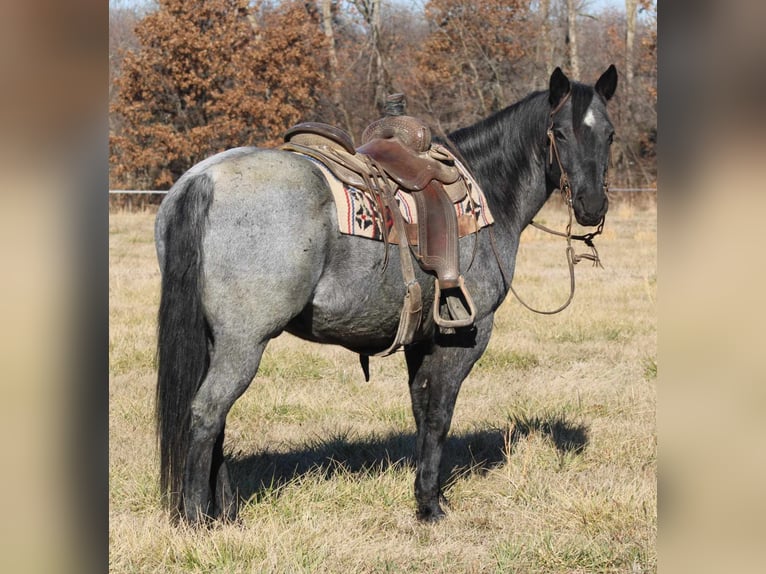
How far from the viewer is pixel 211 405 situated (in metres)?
3.55

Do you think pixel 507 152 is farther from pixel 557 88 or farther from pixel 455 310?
pixel 455 310

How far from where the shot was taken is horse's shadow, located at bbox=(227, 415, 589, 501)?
4.69 metres

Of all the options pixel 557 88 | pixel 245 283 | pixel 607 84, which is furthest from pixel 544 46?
pixel 245 283

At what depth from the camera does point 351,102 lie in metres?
26.5

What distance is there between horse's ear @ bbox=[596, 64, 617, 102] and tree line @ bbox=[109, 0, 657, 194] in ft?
63.8

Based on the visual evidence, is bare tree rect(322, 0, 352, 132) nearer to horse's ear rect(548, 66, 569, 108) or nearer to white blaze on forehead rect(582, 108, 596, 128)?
horse's ear rect(548, 66, 569, 108)

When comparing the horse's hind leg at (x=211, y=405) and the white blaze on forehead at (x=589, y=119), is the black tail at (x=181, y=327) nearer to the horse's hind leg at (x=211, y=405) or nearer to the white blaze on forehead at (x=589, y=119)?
the horse's hind leg at (x=211, y=405)

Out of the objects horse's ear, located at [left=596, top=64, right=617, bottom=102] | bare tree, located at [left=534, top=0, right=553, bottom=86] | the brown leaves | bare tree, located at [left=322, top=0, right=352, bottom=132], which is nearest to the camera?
horse's ear, located at [left=596, top=64, right=617, bottom=102]

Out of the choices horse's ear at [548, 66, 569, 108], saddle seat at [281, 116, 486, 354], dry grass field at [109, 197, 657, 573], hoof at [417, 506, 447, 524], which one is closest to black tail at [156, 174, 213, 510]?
dry grass field at [109, 197, 657, 573]
